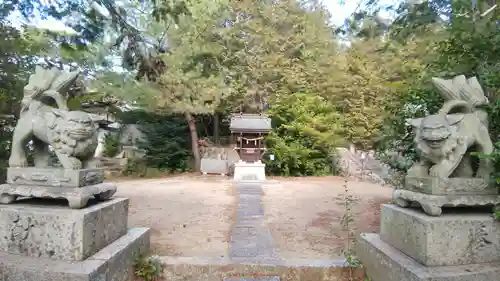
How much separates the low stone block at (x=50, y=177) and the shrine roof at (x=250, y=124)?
1290 centimetres

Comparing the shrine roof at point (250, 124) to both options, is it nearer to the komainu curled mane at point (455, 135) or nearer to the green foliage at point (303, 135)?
the green foliage at point (303, 135)

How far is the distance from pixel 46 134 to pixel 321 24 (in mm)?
18858

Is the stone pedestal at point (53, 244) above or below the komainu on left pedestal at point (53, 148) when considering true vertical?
below

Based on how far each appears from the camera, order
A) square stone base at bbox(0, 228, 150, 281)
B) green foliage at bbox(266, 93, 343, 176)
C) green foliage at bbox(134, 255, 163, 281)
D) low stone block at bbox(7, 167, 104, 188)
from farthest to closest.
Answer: green foliage at bbox(266, 93, 343, 176)
green foliage at bbox(134, 255, 163, 281)
low stone block at bbox(7, 167, 104, 188)
square stone base at bbox(0, 228, 150, 281)

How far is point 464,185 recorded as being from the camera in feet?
8.46

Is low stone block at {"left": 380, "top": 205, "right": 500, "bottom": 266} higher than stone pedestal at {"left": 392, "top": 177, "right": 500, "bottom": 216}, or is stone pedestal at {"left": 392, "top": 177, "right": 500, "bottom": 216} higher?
stone pedestal at {"left": 392, "top": 177, "right": 500, "bottom": 216}

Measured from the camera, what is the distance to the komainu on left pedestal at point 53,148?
2.67m

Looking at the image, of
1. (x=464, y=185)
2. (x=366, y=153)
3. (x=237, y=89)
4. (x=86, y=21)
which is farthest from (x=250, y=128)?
(x=464, y=185)

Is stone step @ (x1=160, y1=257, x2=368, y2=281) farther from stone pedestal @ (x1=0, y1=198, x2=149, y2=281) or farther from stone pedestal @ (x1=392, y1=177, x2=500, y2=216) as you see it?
stone pedestal @ (x1=392, y1=177, x2=500, y2=216)

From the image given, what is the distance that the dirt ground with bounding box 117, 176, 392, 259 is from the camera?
444 centimetres

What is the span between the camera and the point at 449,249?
7.97 ft

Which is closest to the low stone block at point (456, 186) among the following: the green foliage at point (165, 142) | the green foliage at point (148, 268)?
the green foliage at point (148, 268)

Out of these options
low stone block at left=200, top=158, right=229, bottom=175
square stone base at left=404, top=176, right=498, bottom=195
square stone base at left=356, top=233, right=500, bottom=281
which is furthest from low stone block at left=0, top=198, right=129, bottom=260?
low stone block at left=200, top=158, right=229, bottom=175

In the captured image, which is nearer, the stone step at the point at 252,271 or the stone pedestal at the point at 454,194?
the stone pedestal at the point at 454,194
